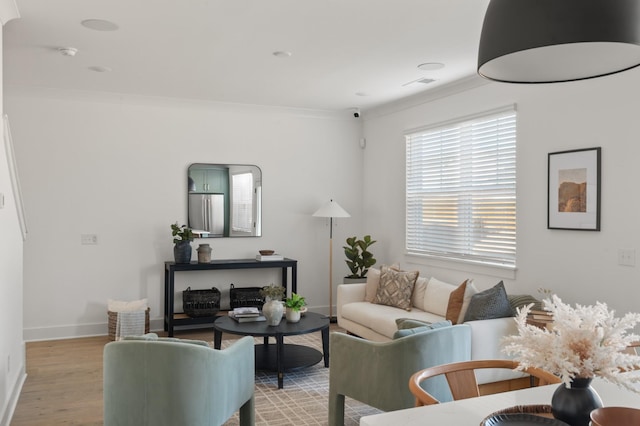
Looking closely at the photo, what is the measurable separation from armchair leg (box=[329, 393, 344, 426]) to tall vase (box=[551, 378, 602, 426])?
6.54 feet

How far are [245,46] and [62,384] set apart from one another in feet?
9.99

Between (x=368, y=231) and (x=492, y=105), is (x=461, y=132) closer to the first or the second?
(x=492, y=105)

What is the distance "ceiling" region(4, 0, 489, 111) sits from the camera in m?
3.51

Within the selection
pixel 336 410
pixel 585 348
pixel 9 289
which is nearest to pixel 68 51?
pixel 9 289

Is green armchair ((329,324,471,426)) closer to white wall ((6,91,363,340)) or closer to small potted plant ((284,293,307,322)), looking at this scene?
small potted plant ((284,293,307,322))

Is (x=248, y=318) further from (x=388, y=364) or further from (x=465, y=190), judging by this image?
(x=465, y=190)

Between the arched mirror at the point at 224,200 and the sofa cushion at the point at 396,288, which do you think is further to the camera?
the arched mirror at the point at 224,200

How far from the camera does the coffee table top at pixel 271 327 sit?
4.35 meters

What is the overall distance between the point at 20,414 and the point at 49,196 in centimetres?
276

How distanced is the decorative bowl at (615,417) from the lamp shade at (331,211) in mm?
5228

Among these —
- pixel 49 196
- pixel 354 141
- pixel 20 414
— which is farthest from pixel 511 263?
pixel 49 196

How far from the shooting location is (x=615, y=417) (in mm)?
1324

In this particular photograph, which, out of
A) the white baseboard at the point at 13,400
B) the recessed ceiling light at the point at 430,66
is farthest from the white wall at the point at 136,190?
the recessed ceiling light at the point at 430,66

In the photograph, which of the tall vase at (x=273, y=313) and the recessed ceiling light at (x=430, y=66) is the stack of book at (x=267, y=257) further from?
the recessed ceiling light at (x=430, y=66)
